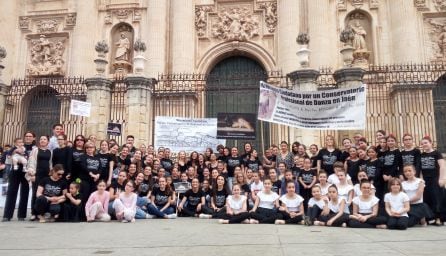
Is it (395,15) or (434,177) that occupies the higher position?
(395,15)

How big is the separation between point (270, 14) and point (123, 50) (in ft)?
23.7

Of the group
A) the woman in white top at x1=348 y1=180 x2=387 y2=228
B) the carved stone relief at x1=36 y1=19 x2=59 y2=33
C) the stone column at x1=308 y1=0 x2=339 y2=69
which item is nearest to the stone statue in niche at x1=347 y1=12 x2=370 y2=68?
the stone column at x1=308 y1=0 x2=339 y2=69

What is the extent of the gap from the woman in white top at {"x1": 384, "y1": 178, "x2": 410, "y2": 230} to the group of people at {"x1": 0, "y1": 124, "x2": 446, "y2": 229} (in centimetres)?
2

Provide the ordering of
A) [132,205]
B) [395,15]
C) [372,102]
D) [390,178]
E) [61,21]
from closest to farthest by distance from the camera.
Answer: [390,178] → [132,205] → [372,102] → [395,15] → [61,21]

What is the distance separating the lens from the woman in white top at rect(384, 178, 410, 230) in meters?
6.91

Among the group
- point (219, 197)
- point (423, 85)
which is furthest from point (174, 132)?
point (423, 85)

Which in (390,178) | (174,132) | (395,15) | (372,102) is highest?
(395,15)

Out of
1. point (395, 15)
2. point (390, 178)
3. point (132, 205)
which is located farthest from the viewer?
point (395, 15)

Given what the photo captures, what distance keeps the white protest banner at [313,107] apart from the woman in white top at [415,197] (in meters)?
3.34

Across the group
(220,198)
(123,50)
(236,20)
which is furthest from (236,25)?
(220,198)

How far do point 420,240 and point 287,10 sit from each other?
574 inches

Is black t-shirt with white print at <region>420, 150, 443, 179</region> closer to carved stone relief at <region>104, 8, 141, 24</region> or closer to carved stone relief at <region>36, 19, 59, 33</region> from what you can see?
carved stone relief at <region>104, 8, 141, 24</region>

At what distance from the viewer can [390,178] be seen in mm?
7820

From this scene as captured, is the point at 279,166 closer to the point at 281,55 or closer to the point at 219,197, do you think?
the point at 219,197
